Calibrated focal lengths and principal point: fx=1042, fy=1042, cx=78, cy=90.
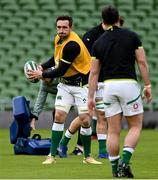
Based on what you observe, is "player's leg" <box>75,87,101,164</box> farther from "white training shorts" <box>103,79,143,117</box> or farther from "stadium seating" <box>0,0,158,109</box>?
"stadium seating" <box>0,0,158,109</box>

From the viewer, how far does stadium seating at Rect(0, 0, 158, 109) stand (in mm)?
29656

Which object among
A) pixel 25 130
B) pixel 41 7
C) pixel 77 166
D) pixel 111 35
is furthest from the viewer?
pixel 41 7

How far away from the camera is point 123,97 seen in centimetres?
1220

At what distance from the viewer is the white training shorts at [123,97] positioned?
12.2m

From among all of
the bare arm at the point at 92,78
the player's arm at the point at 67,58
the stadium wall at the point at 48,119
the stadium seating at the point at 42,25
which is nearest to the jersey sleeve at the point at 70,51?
the player's arm at the point at 67,58

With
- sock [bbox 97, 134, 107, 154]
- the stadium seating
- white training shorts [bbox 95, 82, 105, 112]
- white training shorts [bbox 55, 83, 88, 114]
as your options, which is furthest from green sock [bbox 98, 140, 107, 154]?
the stadium seating

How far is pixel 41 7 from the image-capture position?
106 ft

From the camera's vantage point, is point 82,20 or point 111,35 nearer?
point 111,35

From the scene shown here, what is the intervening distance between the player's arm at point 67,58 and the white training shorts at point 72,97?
44 centimetres

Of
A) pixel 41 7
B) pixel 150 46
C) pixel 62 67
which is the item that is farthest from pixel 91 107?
pixel 41 7

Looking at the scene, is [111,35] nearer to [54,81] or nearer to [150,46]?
[54,81]

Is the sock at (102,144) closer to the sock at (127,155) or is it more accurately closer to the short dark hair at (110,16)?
the sock at (127,155)

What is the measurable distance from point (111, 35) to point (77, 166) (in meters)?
2.55

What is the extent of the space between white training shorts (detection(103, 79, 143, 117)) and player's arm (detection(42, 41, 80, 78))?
6.51ft
